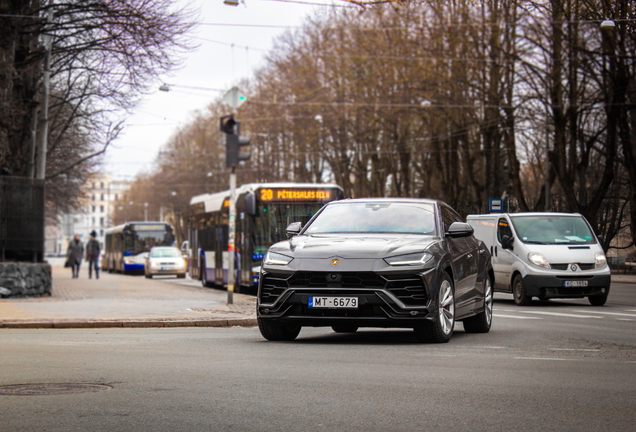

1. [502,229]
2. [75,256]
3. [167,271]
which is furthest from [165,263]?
[502,229]

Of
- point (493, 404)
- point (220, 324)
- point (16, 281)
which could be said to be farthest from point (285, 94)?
point (493, 404)

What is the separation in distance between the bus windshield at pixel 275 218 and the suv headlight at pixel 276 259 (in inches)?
592

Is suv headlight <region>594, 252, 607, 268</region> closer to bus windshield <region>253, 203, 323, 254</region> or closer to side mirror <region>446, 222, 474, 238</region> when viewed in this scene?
bus windshield <region>253, 203, 323, 254</region>

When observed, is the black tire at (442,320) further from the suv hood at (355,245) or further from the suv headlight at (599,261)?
the suv headlight at (599,261)

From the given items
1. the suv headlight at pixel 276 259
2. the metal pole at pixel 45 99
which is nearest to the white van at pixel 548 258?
the suv headlight at pixel 276 259

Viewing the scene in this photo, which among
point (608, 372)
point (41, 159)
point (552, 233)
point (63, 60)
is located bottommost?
point (608, 372)

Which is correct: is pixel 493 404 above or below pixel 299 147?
below

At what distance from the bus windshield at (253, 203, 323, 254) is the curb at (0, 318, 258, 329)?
10.9 metres

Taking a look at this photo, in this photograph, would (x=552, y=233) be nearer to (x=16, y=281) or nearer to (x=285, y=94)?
(x=16, y=281)

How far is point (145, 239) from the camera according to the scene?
5816 centimetres

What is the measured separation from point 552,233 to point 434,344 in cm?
1046

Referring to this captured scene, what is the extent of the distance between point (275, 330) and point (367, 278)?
4.75 ft

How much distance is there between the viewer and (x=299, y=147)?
5919cm

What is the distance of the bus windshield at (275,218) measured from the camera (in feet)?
87.7
